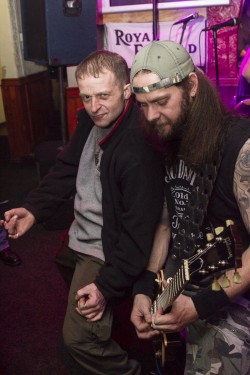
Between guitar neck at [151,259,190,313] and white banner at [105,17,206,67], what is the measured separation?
3124 mm

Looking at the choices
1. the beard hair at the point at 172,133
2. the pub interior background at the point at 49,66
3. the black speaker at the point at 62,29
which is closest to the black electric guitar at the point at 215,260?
the beard hair at the point at 172,133

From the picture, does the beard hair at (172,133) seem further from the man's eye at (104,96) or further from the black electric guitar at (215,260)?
the black electric guitar at (215,260)

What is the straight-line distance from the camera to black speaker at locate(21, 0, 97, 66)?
3113 mm

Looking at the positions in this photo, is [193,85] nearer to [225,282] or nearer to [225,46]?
[225,282]

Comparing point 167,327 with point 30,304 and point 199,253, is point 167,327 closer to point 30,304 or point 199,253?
point 199,253

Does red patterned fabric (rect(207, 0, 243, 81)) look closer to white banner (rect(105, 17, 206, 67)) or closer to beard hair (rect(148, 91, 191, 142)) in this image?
white banner (rect(105, 17, 206, 67))

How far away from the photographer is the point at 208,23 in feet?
13.2

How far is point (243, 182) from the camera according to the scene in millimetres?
1234

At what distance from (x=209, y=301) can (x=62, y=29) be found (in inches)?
103

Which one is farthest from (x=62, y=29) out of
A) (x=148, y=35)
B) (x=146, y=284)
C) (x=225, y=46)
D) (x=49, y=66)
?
(x=146, y=284)

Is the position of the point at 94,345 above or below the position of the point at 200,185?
below

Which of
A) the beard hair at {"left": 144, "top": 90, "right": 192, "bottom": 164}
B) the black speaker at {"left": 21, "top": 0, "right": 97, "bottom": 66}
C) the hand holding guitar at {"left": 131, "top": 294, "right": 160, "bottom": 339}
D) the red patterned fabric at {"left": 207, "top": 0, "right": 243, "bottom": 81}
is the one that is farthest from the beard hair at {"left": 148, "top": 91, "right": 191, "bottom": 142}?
the red patterned fabric at {"left": 207, "top": 0, "right": 243, "bottom": 81}

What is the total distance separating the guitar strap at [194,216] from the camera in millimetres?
1341

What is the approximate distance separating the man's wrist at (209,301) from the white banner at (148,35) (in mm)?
3241
